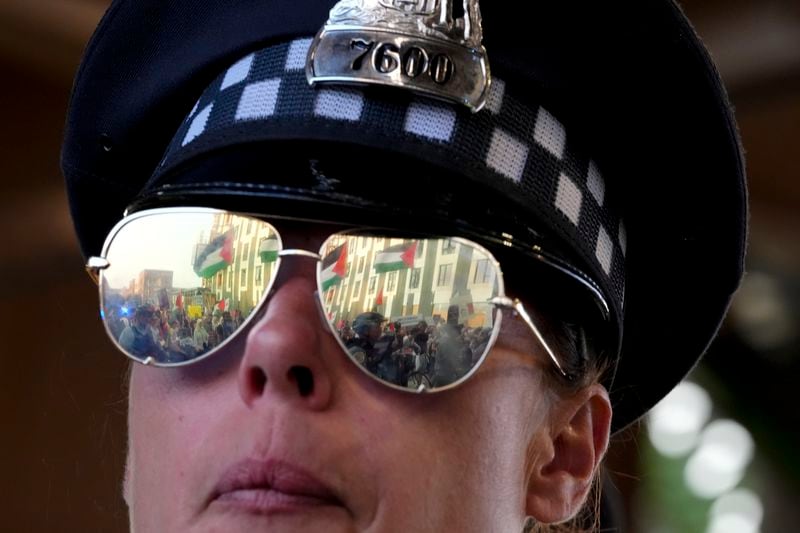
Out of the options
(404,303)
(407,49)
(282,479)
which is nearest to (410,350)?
(404,303)

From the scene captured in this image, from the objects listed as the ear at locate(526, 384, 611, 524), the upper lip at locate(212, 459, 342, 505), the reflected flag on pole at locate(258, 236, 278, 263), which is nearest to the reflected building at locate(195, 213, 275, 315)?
the reflected flag on pole at locate(258, 236, 278, 263)

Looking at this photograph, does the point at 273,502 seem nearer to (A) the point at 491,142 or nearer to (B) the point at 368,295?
(B) the point at 368,295

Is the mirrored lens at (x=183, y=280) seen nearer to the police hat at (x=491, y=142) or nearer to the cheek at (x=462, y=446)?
the police hat at (x=491, y=142)

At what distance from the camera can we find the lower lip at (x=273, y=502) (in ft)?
3.33

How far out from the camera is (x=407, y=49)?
1.07 meters

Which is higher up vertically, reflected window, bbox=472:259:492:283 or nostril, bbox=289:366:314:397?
reflected window, bbox=472:259:492:283

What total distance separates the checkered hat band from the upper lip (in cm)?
28

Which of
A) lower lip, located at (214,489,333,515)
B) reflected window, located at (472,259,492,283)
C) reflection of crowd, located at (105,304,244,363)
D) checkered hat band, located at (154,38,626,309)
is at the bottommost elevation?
lower lip, located at (214,489,333,515)

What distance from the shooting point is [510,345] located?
44.6 inches

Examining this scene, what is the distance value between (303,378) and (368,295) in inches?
3.5

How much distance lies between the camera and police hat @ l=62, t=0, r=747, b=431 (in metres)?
1.06

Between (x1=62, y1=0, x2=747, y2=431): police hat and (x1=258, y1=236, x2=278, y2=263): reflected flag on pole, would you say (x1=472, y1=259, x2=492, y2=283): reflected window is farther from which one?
(x1=258, y1=236, x2=278, y2=263): reflected flag on pole

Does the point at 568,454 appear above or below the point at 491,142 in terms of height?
below

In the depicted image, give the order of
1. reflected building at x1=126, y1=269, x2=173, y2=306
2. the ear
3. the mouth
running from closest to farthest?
the mouth < reflected building at x1=126, y1=269, x2=173, y2=306 < the ear
